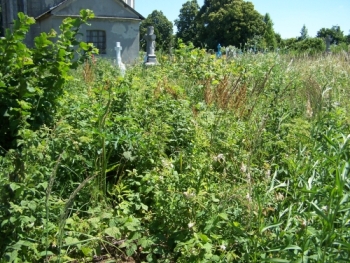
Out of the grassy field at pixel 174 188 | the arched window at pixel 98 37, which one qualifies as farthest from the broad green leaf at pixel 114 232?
the arched window at pixel 98 37

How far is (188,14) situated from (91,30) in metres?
50.1

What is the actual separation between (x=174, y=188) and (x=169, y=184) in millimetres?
40

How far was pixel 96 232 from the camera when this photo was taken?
8.18 feet

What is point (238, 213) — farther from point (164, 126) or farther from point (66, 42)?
point (66, 42)

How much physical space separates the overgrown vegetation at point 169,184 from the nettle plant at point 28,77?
20 millimetres

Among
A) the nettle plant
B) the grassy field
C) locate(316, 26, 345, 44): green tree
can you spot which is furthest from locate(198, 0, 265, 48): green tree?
the nettle plant

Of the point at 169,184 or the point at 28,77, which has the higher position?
the point at 28,77

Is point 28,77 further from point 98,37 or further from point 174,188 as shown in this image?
point 98,37

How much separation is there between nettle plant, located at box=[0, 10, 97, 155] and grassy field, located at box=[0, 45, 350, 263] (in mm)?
182

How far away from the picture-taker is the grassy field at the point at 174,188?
200 cm

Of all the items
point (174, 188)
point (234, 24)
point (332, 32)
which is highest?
point (332, 32)

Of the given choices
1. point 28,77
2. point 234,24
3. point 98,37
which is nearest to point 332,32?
point 234,24

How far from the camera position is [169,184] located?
102 inches

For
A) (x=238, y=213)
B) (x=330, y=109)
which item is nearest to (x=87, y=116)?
(x=238, y=213)
